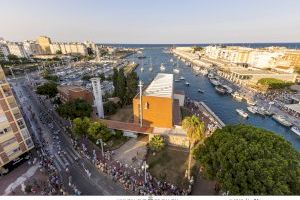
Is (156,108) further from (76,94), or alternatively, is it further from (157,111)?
(76,94)

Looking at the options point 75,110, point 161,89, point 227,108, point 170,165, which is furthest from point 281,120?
point 75,110

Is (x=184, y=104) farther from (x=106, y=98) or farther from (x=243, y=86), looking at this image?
(x=243, y=86)

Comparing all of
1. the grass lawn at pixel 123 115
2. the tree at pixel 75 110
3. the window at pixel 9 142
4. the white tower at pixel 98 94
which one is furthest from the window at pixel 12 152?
the grass lawn at pixel 123 115

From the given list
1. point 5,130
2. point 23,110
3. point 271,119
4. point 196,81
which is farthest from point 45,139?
point 196,81

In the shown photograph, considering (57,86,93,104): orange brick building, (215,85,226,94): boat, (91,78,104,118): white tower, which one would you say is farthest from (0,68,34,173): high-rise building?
(215,85,226,94): boat

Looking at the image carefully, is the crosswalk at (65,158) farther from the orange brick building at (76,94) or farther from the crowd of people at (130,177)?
the orange brick building at (76,94)

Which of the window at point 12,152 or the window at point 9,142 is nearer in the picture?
the window at point 9,142

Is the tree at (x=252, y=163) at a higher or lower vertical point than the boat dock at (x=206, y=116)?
higher
